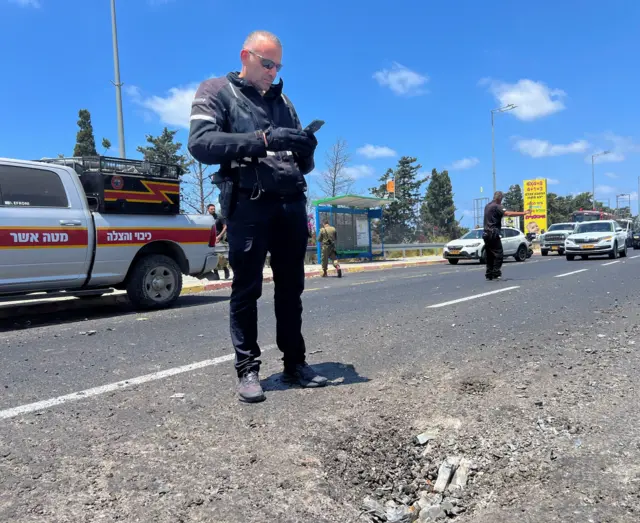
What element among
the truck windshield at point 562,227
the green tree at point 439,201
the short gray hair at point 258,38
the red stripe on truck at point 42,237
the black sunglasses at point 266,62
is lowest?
the red stripe on truck at point 42,237

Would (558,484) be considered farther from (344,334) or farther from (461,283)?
(461,283)

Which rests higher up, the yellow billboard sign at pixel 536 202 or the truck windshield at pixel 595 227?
the yellow billboard sign at pixel 536 202

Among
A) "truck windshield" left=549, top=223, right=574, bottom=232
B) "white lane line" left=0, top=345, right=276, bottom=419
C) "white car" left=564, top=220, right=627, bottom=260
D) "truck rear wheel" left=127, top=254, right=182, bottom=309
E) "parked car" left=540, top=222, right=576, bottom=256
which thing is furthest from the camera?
"truck windshield" left=549, top=223, right=574, bottom=232

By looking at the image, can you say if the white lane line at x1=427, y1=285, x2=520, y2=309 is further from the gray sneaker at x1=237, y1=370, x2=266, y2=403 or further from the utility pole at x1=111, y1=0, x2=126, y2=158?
the utility pole at x1=111, y1=0, x2=126, y2=158

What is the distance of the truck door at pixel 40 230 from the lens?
19.1 feet

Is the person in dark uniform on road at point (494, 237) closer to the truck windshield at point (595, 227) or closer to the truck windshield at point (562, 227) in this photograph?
the truck windshield at point (595, 227)

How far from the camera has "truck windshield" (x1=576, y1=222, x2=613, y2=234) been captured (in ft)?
66.3

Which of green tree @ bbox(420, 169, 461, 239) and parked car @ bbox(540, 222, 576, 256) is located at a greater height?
green tree @ bbox(420, 169, 461, 239)

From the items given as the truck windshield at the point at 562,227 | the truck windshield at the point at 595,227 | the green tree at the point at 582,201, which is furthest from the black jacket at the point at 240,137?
the green tree at the point at 582,201

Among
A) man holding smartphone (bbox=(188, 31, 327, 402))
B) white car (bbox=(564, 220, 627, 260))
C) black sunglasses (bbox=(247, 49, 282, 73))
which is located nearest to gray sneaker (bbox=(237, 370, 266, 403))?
man holding smartphone (bbox=(188, 31, 327, 402))

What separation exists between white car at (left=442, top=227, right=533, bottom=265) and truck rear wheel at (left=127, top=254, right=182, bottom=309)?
14.3 metres

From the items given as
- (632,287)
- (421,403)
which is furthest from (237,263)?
(632,287)

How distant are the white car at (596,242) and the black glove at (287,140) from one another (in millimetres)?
19260

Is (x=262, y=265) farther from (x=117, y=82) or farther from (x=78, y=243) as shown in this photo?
(x=117, y=82)
